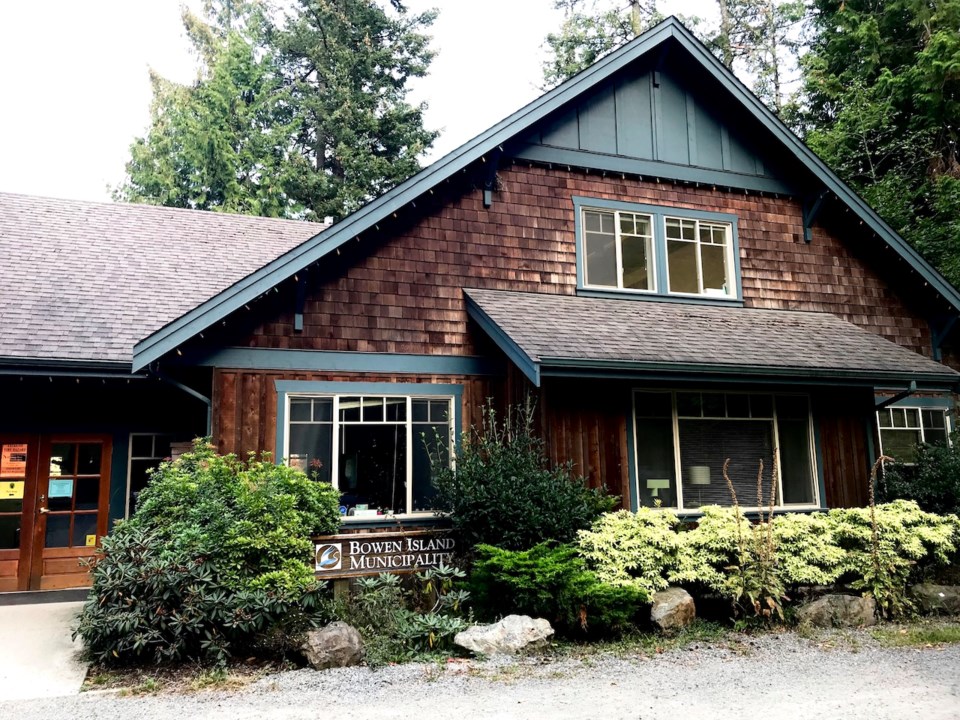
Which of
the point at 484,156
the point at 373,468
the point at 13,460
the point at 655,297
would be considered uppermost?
the point at 484,156

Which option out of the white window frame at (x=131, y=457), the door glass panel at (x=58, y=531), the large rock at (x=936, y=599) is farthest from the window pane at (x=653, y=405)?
the door glass panel at (x=58, y=531)

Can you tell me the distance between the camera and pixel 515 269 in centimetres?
1120

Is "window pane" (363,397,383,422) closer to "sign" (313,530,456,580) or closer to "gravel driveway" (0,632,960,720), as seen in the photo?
"sign" (313,530,456,580)

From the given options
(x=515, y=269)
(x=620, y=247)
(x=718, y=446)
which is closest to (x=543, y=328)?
(x=515, y=269)

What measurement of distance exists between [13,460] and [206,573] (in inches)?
202

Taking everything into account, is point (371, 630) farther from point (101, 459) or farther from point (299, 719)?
point (101, 459)

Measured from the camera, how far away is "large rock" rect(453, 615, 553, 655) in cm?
738

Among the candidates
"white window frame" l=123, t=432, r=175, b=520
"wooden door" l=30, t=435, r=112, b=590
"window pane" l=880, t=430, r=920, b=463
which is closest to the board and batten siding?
"window pane" l=880, t=430, r=920, b=463

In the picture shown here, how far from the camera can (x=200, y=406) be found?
11633 mm

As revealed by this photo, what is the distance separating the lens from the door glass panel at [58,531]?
10906mm

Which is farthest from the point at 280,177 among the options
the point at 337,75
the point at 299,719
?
the point at 299,719

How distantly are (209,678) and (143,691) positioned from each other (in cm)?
51

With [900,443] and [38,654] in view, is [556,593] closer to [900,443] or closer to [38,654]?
[38,654]

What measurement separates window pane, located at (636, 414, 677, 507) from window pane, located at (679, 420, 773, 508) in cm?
18
